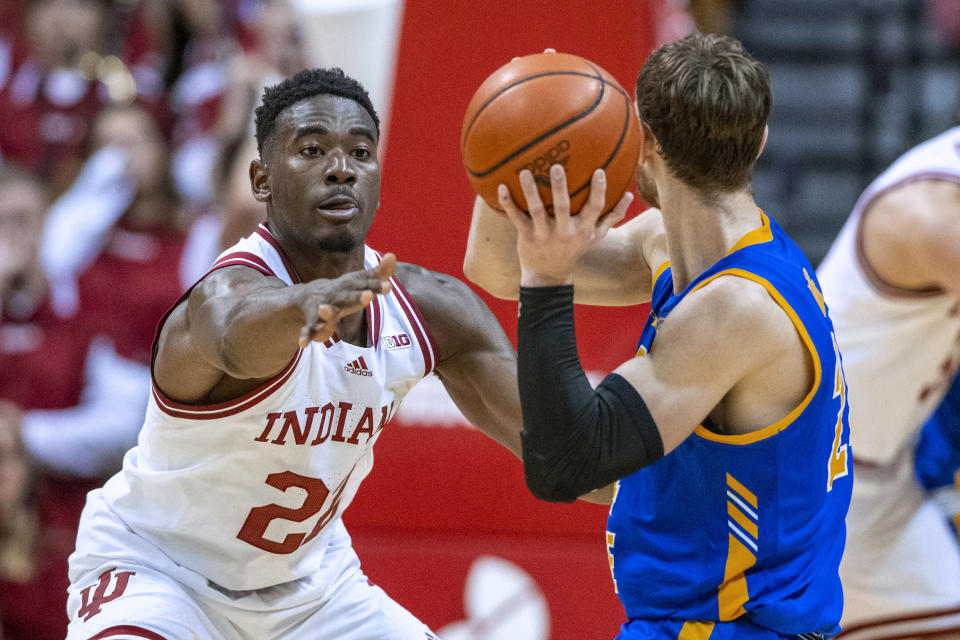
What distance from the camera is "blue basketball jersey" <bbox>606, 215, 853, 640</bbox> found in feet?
7.75

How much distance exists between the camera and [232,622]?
3.09m

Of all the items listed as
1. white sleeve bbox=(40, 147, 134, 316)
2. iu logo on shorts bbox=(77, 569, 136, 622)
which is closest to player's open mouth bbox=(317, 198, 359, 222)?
iu logo on shorts bbox=(77, 569, 136, 622)

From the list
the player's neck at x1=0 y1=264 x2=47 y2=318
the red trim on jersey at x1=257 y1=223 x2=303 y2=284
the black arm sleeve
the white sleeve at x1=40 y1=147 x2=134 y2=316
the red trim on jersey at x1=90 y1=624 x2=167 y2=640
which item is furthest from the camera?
the white sleeve at x1=40 y1=147 x2=134 y2=316

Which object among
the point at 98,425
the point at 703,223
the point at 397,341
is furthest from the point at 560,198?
the point at 98,425

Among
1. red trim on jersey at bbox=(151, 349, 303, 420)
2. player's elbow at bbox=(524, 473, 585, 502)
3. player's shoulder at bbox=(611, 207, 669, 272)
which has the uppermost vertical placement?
player's shoulder at bbox=(611, 207, 669, 272)

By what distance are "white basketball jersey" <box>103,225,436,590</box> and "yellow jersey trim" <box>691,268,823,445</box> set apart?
1.01 metres

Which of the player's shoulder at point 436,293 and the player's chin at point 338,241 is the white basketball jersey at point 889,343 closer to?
the player's shoulder at point 436,293

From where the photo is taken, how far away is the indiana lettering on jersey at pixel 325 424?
289 centimetres

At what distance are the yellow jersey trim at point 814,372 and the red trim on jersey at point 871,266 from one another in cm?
182

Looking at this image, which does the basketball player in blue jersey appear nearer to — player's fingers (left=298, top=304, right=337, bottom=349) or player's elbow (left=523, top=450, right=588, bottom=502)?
player's elbow (left=523, top=450, right=588, bottom=502)

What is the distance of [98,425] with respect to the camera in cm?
555

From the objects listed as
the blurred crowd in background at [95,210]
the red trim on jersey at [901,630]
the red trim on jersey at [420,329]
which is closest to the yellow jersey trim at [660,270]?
the red trim on jersey at [420,329]

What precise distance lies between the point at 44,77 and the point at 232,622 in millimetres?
4214

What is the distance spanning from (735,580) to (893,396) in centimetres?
193
